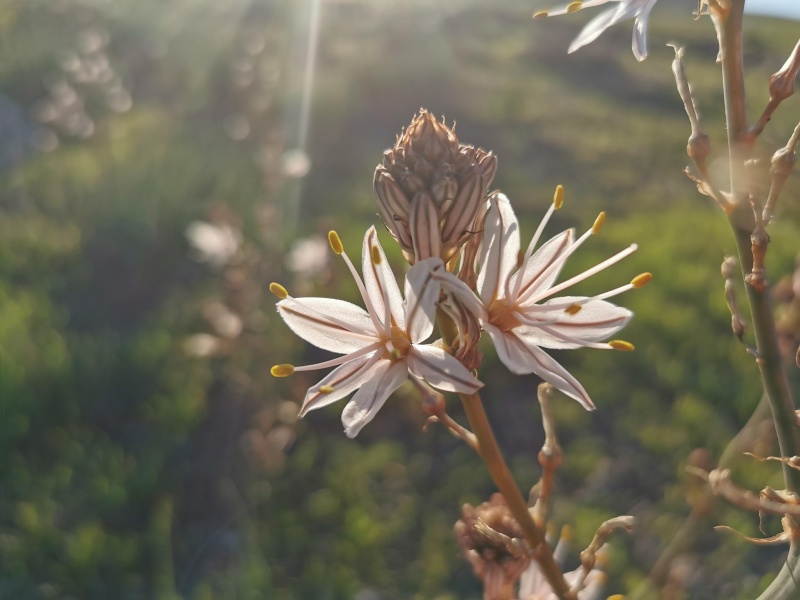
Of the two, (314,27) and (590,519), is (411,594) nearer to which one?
(590,519)

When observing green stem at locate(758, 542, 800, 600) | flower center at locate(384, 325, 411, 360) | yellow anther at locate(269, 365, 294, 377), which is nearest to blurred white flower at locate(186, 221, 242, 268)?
yellow anther at locate(269, 365, 294, 377)

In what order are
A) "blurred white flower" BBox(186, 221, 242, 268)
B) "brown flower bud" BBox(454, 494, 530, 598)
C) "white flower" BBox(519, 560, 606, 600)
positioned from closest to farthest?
"brown flower bud" BBox(454, 494, 530, 598), "white flower" BBox(519, 560, 606, 600), "blurred white flower" BBox(186, 221, 242, 268)

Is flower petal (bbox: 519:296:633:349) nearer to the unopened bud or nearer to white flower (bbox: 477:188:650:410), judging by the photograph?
white flower (bbox: 477:188:650:410)

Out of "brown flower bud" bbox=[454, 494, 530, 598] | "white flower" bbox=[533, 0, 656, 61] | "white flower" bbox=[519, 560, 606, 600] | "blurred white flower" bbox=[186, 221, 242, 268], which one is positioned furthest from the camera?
"blurred white flower" bbox=[186, 221, 242, 268]

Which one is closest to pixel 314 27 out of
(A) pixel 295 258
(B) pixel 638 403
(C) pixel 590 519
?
(A) pixel 295 258

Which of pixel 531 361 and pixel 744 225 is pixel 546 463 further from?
pixel 744 225

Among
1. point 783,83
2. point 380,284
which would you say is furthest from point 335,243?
point 783,83

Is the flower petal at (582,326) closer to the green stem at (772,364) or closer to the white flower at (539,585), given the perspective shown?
the green stem at (772,364)
